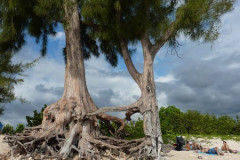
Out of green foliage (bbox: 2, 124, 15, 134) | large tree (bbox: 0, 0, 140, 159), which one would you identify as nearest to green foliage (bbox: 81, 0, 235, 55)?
large tree (bbox: 0, 0, 140, 159)

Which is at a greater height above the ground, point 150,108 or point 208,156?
point 150,108

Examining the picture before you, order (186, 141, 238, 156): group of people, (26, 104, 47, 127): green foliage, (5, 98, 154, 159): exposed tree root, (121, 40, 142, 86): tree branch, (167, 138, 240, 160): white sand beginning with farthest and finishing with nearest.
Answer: (26, 104, 47, 127): green foliage → (186, 141, 238, 156): group of people → (121, 40, 142, 86): tree branch → (167, 138, 240, 160): white sand → (5, 98, 154, 159): exposed tree root

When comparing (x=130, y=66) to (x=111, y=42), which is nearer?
(x=130, y=66)

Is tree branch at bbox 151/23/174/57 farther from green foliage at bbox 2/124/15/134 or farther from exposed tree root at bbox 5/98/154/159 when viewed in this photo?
green foliage at bbox 2/124/15/134

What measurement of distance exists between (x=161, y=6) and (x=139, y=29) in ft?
3.83

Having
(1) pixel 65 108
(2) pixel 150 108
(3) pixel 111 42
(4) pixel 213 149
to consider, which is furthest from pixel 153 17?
(4) pixel 213 149

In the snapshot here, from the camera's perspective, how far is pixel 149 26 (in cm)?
822

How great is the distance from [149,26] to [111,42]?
1.72 m

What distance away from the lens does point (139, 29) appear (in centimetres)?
824

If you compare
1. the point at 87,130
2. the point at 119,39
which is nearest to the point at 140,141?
the point at 87,130

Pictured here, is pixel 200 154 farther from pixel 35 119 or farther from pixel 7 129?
pixel 7 129

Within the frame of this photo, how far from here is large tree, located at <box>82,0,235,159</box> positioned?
25.2ft

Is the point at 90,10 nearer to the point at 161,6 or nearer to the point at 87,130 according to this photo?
the point at 161,6

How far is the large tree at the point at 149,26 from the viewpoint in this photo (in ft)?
25.2
